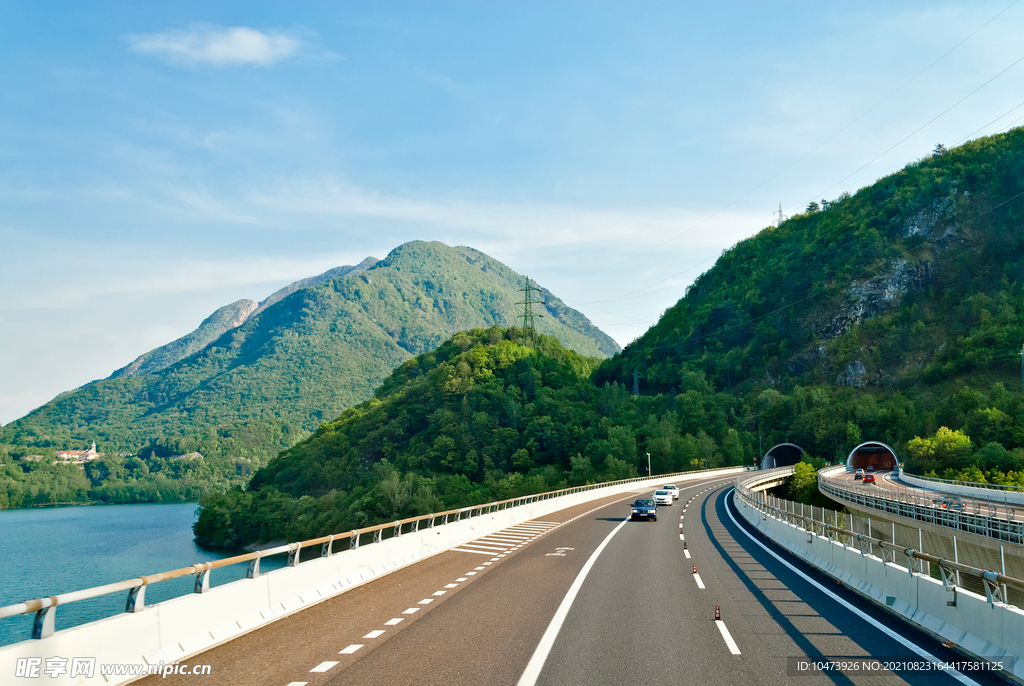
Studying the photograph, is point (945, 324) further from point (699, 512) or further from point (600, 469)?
point (699, 512)

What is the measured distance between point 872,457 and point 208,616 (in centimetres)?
11914

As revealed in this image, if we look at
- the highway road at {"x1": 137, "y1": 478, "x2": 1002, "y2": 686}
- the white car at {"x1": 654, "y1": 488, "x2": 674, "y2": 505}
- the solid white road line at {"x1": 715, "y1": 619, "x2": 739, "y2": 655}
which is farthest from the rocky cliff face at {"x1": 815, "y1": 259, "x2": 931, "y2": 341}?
the solid white road line at {"x1": 715, "y1": 619, "x2": 739, "y2": 655}

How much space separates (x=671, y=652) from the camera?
9.09 m

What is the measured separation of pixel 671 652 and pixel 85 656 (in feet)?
23.3

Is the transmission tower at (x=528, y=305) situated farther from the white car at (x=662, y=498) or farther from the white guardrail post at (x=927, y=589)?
the white guardrail post at (x=927, y=589)

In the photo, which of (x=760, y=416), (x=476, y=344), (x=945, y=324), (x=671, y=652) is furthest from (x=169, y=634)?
(x=945, y=324)

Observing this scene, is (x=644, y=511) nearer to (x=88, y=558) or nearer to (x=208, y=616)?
(x=208, y=616)

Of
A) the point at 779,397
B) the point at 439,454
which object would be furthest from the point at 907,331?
the point at 439,454

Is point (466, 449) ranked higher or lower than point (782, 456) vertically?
higher

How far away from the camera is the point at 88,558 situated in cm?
9312

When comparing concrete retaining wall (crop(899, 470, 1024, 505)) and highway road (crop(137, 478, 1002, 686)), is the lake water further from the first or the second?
concrete retaining wall (crop(899, 470, 1024, 505))

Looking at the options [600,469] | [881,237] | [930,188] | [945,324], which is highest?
[930,188]

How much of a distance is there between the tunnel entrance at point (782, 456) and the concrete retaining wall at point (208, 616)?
427 ft

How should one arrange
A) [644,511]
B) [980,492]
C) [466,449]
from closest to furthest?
1. [644,511]
2. [980,492]
3. [466,449]
